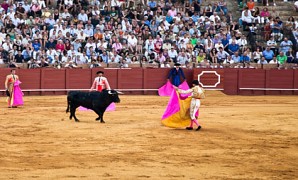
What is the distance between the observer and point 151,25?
27734 mm

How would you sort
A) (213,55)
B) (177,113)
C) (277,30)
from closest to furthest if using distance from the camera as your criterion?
1. (177,113)
2. (213,55)
3. (277,30)

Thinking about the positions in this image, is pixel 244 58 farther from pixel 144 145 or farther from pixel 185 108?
pixel 144 145

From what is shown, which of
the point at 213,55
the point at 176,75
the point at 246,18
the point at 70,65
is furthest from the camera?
the point at 246,18

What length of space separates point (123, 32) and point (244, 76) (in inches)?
185

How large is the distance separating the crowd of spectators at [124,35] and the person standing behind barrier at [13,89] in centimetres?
392

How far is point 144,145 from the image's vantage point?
13.5 metres

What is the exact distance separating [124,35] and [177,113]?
1072 cm

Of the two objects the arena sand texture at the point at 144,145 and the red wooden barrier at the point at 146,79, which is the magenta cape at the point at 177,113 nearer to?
the arena sand texture at the point at 144,145

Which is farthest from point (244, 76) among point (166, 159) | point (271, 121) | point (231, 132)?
point (166, 159)

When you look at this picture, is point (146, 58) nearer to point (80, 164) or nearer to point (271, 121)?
point (271, 121)

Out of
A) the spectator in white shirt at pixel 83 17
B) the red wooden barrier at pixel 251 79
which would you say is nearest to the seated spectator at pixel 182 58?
the red wooden barrier at pixel 251 79

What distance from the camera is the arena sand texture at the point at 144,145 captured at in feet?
A: 35.9

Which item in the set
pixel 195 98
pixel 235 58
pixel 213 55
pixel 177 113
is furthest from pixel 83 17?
pixel 195 98

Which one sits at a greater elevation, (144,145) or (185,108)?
(185,108)
